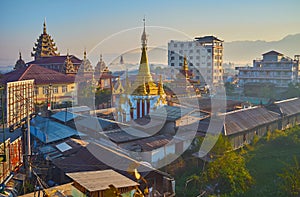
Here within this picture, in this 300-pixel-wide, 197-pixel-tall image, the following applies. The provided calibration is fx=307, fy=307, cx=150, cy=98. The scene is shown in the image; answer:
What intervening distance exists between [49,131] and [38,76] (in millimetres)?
12213

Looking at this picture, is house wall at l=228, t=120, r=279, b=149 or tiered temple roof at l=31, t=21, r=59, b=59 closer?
house wall at l=228, t=120, r=279, b=149

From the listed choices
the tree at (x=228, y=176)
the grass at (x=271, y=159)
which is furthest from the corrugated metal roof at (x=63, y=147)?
the grass at (x=271, y=159)

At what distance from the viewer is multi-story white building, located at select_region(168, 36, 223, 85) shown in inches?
1526

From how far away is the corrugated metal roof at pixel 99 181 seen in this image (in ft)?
17.2

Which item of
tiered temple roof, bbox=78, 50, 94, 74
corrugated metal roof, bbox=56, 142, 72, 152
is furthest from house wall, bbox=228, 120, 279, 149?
tiered temple roof, bbox=78, 50, 94, 74

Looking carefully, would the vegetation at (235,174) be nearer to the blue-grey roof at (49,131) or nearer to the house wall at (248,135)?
the house wall at (248,135)

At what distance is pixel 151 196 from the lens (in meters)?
7.15

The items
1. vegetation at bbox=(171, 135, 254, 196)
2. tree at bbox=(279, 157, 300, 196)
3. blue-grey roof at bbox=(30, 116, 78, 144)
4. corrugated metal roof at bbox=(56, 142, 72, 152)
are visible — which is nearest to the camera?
tree at bbox=(279, 157, 300, 196)

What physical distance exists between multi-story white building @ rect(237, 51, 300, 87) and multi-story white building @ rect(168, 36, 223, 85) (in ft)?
18.4

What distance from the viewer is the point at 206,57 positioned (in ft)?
131

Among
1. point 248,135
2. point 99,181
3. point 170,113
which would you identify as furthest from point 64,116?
point 99,181

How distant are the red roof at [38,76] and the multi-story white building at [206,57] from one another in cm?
1719

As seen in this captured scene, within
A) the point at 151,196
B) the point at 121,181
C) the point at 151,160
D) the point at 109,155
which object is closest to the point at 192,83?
the point at 151,160

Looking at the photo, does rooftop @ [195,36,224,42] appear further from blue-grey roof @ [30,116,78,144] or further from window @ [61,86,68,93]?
A: blue-grey roof @ [30,116,78,144]
